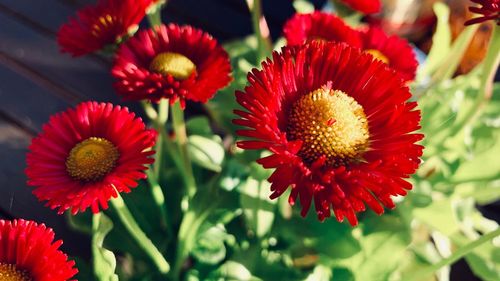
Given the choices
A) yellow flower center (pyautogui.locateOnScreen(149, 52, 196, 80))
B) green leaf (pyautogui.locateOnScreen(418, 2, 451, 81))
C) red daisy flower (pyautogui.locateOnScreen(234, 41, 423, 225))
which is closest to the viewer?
red daisy flower (pyautogui.locateOnScreen(234, 41, 423, 225))

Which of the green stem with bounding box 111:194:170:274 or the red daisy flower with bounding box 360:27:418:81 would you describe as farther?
the red daisy flower with bounding box 360:27:418:81

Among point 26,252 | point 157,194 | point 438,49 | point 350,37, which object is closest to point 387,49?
point 350,37

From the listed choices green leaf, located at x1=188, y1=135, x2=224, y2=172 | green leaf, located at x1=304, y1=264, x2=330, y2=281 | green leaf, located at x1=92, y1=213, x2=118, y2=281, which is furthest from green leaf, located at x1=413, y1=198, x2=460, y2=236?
green leaf, located at x1=92, y1=213, x2=118, y2=281

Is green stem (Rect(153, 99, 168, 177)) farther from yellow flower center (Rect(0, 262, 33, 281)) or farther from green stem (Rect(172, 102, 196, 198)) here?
yellow flower center (Rect(0, 262, 33, 281))

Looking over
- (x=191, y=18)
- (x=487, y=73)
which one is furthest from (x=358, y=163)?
(x=191, y=18)

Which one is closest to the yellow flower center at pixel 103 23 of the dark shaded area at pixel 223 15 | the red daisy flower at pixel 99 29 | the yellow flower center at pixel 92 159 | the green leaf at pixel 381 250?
the red daisy flower at pixel 99 29

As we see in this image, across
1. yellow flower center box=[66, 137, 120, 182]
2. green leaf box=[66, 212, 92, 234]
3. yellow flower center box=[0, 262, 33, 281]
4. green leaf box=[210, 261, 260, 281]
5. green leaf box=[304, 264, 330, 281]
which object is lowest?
green leaf box=[304, 264, 330, 281]
